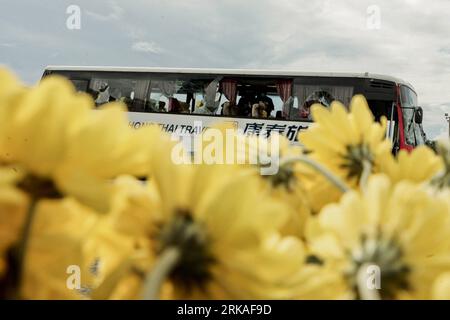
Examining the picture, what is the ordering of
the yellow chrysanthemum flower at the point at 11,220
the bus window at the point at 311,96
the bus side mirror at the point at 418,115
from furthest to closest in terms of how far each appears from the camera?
the bus side mirror at the point at 418,115, the bus window at the point at 311,96, the yellow chrysanthemum flower at the point at 11,220

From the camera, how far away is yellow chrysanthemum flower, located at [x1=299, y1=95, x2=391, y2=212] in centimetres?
43

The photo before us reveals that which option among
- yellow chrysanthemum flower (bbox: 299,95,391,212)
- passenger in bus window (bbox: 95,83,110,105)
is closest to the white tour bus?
passenger in bus window (bbox: 95,83,110,105)

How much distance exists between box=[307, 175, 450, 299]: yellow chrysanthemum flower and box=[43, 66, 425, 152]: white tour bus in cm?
770

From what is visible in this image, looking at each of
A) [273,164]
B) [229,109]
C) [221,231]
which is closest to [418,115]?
[229,109]

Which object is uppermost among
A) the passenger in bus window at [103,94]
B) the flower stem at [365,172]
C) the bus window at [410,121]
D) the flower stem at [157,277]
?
the passenger in bus window at [103,94]

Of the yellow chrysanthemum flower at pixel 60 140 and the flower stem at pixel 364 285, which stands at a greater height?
the yellow chrysanthemum flower at pixel 60 140

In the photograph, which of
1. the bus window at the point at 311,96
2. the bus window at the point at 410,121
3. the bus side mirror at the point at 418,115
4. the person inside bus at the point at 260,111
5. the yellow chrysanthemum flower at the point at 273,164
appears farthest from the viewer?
the bus side mirror at the point at 418,115

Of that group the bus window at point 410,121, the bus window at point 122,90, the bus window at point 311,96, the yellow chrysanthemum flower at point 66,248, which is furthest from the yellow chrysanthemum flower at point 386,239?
the bus window at point 122,90

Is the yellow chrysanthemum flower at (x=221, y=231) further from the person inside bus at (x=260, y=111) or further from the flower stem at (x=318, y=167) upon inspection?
the person inside bus at (x=260, y=111)

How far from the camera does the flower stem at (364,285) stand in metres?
0.26

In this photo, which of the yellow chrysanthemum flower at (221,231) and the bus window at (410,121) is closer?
the yellow chrysanthemum flower at (221,231)

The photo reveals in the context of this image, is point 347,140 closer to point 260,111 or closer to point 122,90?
point 260,111

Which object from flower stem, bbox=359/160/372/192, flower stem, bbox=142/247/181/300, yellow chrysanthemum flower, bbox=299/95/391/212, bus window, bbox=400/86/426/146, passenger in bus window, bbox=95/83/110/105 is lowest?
flower stem, bbox=142/247/181/300

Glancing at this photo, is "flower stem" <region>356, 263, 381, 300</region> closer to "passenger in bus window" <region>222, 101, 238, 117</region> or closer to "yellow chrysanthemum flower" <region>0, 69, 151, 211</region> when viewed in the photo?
"yellow chrysanthemum flower" <region>0, 69, 151, 211</region>
